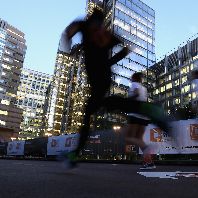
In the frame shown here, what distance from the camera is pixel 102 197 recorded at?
256 cm

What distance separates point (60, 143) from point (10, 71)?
137 meters

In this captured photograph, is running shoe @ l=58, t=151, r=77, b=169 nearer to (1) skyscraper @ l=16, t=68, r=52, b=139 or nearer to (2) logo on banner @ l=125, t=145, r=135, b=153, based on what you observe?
(2) logo on banner @ l=125, t=145, r=135, b=153

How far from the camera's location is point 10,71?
145125 millimetres

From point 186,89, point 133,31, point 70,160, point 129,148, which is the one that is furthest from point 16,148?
point 133,31

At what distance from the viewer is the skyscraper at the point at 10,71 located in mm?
127500

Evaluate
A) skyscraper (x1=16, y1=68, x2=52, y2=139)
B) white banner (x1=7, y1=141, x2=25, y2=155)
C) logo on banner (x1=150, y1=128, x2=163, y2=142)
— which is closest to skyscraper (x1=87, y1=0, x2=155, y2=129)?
white banner (x1=7, y1=141, x2=25, y2=155)

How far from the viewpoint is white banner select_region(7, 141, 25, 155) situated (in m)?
20.7

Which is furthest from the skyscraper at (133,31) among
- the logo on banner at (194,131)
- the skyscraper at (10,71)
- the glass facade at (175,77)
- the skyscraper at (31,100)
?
the skyscraper at (31,100)

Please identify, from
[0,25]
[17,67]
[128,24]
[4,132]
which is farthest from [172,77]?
[0,25]

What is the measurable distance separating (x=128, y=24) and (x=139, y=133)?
292ft

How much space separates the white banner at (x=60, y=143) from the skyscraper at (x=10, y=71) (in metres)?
113

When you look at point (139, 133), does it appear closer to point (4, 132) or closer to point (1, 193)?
point (1, 193)

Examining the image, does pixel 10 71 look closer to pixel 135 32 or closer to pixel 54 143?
pixel 135 32

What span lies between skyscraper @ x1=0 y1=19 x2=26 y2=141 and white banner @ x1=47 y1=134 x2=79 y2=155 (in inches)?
4461
